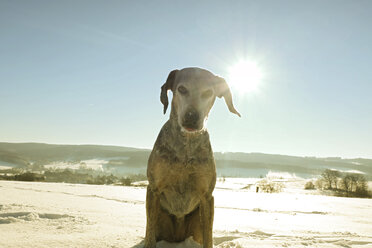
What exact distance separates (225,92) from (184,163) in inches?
49.1

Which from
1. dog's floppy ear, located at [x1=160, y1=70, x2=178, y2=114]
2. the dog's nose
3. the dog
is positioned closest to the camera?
the dog's nose

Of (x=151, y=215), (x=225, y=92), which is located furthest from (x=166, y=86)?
(x=151, y=215)

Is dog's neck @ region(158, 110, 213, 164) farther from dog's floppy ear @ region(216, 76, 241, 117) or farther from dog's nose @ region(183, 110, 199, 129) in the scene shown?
dog's floppy ear @ region(216, 76, 241, 117)

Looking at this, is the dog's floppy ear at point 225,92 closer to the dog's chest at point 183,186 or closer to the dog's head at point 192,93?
the dog's head at point 192,93

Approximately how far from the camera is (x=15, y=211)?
501cm

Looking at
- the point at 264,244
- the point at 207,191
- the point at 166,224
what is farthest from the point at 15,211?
the point at 264,244

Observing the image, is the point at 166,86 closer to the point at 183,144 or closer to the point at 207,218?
the point at 183,144

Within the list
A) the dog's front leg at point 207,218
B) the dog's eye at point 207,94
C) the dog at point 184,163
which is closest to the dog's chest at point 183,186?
the dog at point 184,163

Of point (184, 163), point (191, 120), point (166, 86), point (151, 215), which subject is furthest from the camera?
point (166, 86)

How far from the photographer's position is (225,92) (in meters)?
3.57

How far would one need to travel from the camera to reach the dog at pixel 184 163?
2961 mm

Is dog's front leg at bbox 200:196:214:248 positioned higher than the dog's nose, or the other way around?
the dog's nose

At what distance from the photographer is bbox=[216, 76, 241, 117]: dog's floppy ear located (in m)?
3.47

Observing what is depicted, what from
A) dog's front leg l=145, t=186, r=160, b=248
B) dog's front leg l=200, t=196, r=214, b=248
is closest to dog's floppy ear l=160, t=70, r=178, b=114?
dog's front leg l=145, t=186, r=160, b=248
